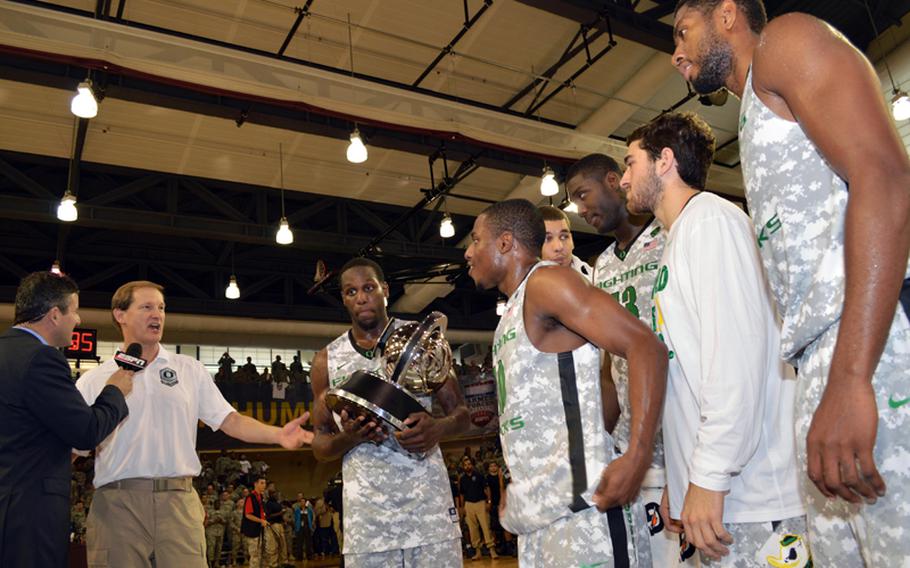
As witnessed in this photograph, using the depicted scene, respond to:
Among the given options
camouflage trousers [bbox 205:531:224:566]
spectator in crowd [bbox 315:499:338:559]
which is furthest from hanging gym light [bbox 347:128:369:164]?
spectator in crowd [bbox 315:499:338:559]

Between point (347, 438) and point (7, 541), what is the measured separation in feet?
4.71

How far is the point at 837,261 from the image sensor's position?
4.44ft

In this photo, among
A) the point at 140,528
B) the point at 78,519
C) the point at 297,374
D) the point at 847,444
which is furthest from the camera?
the point at 297,374

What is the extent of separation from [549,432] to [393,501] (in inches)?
54.5

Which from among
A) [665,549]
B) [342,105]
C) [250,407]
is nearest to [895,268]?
[665,549]

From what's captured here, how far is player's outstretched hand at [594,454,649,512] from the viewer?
1.99 meters

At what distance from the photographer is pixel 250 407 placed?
15.5 metres

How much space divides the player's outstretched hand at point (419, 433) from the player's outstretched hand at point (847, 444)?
1843 millimetres

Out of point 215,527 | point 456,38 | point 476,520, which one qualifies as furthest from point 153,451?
point 215,527

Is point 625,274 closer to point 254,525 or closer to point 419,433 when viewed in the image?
point 419,433

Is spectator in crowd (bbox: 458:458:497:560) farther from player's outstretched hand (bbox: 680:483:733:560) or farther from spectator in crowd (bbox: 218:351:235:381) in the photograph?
player's outstretched hand (bbox: 680:483:733:560)

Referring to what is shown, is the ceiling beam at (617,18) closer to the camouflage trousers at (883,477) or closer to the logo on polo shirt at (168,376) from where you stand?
the logo on polo shirt at (168,376)

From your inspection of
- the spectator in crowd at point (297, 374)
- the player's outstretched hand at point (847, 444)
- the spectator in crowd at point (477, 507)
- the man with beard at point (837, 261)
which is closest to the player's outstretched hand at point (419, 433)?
the man with beard at point (837, 261)

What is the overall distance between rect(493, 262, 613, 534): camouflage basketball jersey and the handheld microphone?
6.68 feet
